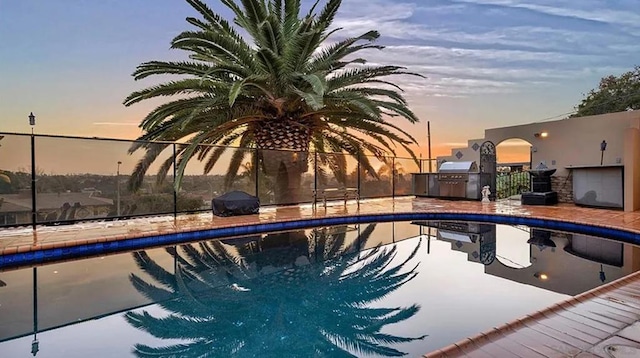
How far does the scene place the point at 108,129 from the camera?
10.6 meters

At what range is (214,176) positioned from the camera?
326 inches

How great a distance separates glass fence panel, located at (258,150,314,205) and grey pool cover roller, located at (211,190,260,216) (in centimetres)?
104

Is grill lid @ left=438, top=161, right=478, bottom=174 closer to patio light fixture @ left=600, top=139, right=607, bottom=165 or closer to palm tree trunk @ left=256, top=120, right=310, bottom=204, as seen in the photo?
patio light fixture @ left=600, top=139, right=607, bottom=165

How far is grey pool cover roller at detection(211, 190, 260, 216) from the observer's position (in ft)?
24.9

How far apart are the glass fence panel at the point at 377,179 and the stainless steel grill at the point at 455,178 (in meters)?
1.64

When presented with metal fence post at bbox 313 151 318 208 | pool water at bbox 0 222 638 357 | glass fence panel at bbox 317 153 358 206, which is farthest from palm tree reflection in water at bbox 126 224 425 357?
glass fence panel at bbox 317 153 358 206

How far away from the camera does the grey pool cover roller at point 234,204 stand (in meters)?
7.58

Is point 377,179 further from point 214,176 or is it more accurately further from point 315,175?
point 214,176

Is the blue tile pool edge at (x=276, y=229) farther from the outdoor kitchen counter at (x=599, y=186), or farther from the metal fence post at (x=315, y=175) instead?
the outdoor kitchen counter at (x=599, y=186)

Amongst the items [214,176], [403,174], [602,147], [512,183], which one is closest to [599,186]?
[602,147]

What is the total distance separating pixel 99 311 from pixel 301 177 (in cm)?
664

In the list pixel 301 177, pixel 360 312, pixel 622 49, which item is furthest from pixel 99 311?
pixel 622 49

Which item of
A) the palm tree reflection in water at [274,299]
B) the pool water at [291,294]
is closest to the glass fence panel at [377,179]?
the pool water at [291,294]

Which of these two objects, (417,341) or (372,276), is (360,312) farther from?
(372,276)
